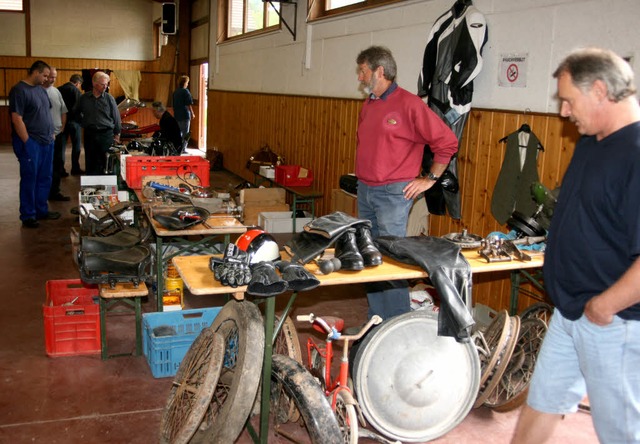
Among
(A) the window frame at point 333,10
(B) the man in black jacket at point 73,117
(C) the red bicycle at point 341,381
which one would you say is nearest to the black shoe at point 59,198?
(B) the man in black jacket at point 73,117

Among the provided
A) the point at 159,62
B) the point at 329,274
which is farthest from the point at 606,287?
the point at 159,62

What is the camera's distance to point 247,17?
1161 cm

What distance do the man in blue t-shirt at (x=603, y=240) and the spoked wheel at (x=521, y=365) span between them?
124 cm

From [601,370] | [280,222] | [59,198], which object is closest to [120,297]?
[601,370]

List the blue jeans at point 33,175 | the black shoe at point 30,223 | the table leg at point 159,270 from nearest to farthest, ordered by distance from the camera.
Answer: the table leg at point 159,270, the blue jeans at point 33,175, the black shoe at point 30,223

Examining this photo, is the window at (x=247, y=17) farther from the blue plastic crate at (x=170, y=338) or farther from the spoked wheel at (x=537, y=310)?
the spoked wheel at (x=537, y=310)

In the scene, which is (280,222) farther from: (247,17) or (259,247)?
(247,17)

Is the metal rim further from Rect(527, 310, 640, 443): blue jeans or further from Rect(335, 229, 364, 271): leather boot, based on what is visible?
Rect(527, 310, 640, 443): blue jeans

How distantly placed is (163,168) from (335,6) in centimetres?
316

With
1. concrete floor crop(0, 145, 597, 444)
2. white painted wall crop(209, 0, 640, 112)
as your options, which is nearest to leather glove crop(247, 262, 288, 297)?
concrete floor crop(0, 145, 597, 444)

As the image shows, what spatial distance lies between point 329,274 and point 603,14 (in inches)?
96.8

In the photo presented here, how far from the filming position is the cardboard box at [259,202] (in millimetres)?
7617

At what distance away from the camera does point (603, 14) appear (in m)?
3.97

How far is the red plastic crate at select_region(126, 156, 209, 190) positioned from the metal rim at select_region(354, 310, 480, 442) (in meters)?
3.33
